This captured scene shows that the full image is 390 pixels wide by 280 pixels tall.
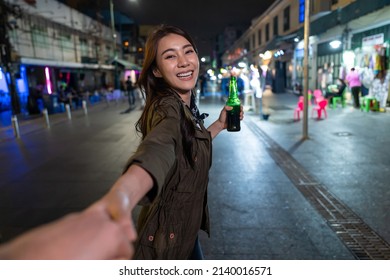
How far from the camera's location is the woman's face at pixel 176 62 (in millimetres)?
1898

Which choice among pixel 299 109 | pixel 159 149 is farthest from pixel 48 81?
pixel 159 149

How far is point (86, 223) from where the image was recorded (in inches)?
31.8

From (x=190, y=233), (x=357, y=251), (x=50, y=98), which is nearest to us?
(x=190, y=233)

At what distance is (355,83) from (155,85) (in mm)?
15142

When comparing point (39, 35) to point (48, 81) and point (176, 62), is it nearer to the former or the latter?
point (48, 81)

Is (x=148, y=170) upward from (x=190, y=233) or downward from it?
upward

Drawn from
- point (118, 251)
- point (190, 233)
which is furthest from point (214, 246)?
point (118, 251)

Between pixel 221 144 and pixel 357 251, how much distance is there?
5.84 meters

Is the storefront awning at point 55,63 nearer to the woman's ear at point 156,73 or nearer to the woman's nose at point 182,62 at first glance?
the woman's ear at point 156,73

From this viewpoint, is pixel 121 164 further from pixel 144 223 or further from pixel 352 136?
pixel 352 136

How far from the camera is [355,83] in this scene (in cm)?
1498

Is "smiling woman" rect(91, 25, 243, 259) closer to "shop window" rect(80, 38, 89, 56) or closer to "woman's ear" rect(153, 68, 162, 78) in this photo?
"woman's ear" rect(153, 68, 162, 78)

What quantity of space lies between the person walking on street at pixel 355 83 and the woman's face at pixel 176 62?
1501 cm

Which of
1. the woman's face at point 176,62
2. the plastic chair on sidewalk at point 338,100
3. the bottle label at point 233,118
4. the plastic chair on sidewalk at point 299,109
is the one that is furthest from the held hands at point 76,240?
→ the plastic chair on sidewalk at point 338,100
